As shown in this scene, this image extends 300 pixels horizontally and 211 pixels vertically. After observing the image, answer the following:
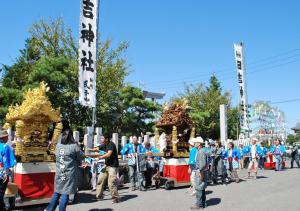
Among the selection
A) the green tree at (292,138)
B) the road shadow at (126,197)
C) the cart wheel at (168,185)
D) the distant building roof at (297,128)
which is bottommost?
the road shadow at (126,197)

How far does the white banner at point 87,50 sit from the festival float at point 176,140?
3028 mm

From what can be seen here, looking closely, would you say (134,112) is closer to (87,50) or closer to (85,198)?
(87,50)

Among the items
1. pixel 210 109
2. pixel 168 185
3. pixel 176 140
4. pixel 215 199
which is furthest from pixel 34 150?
pixel 210 109

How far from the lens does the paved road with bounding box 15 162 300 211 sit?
8.81 meters

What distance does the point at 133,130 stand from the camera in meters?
28.5

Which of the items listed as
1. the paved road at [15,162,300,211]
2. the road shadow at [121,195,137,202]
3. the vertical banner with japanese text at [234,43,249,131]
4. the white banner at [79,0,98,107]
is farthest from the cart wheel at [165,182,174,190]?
the vertical banner with japanese text at [234,43,249,131]

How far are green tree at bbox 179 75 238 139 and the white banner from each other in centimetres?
2155

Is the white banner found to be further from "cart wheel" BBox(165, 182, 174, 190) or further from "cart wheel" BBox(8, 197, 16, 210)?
"cart wheel" BBox(8, 197, 16, 210)

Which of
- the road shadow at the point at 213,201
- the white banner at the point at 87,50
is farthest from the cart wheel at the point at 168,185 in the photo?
the white banner at the point at 87,50

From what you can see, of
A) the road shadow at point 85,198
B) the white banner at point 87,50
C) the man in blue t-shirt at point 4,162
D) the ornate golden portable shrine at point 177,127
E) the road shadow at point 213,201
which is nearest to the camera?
the man in blue t-shirt at point 4,162

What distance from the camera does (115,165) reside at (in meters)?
9.59

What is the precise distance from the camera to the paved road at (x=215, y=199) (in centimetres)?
881

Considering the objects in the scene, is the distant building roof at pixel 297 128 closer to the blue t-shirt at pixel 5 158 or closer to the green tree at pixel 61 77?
the green tree at pixel 61 77

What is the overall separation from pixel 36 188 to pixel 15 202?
0.63 m
